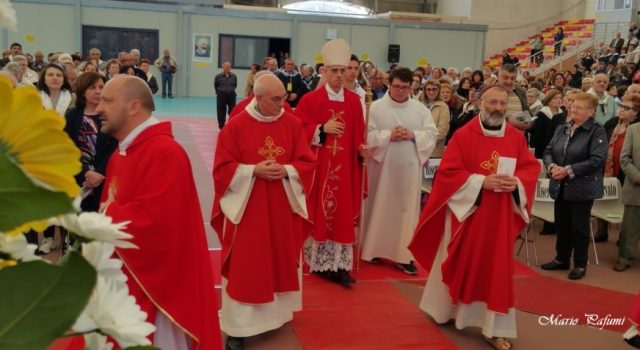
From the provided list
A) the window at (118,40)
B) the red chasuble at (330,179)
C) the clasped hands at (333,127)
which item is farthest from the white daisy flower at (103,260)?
the window at (118,40)

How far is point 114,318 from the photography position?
2.08 ft

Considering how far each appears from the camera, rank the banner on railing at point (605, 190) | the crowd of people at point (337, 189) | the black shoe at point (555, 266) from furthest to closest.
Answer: the banner on railing at point (605, 190) < the black shoe at point (555, 266) < the crowd of people at point (337, 189)

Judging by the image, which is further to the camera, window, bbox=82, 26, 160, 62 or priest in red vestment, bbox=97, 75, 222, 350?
window, bbox=82, 26, 160, 62

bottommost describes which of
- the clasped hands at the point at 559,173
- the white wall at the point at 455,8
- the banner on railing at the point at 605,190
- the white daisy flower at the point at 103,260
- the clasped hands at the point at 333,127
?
the banner on railing at the point at 605,190

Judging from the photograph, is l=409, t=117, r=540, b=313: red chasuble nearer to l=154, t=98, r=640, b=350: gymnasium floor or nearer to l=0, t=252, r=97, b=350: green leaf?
l=154, t=98, r=640, b=350: gymnasium floor

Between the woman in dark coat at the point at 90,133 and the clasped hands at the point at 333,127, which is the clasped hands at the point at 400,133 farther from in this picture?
the woman in dark coat at the point at 90,133

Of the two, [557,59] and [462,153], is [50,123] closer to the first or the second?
[462,153]

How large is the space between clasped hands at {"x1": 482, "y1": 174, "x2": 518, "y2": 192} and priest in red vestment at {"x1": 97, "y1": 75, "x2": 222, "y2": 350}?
2167mm

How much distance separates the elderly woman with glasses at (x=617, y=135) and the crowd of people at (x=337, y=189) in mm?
17

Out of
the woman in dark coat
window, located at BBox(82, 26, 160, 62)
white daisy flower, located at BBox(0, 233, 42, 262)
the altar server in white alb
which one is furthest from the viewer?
window, located at BBox(82, 26, 160, 62)

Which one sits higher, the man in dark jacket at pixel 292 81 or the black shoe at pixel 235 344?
the man in dark jacket at pixel 292 81

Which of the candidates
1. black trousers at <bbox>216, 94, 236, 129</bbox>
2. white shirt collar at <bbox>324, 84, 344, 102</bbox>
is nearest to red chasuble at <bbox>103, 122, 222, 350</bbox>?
white shirt collar at <bbox>324, 84, 344, 102</bbox>

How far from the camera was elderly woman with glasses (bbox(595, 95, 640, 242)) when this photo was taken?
7.00 m

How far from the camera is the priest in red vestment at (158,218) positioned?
8.90 feet
